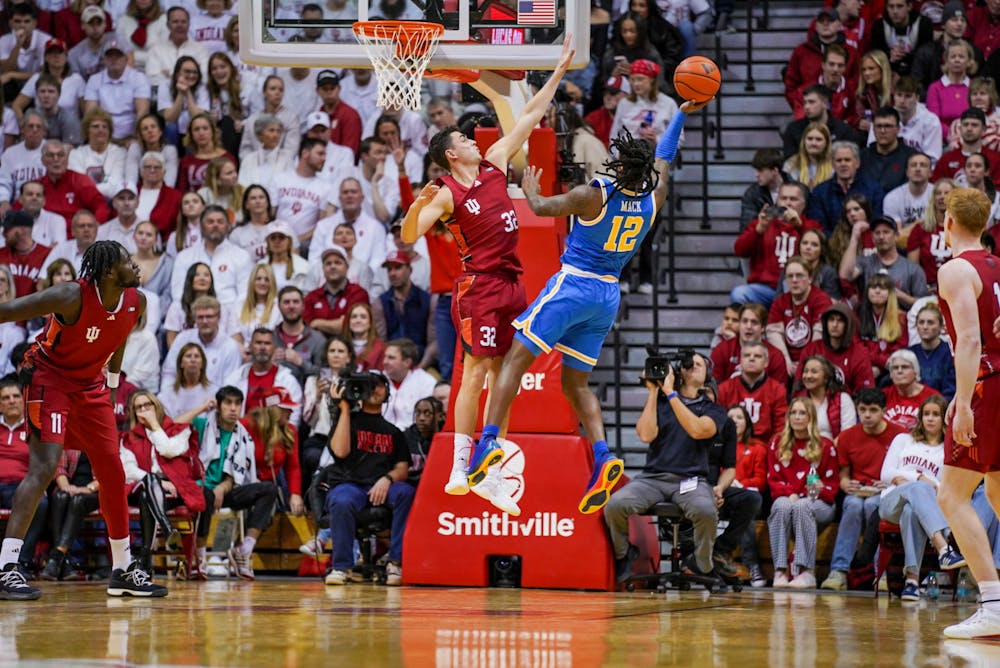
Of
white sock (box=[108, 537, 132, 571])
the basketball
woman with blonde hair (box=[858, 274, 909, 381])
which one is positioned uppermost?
the basketball

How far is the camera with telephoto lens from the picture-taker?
38.6ft

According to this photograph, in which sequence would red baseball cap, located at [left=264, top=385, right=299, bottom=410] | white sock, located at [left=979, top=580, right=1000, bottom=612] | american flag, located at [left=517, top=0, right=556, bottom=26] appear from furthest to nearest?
red baseball cap, located at [left=264, top=385, right=299, bottom=410]
american flag, located at [left=517, top=0, right=556, bottom=26]
white sock, located at [left=979, top=580, right=1000, bottom=612]

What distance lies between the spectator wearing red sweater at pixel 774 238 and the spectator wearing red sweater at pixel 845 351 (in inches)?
41.7

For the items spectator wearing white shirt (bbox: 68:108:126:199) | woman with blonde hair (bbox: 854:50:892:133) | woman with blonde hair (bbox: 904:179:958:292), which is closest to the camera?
woman with blonde hair (bbox: 904:179:958:292)

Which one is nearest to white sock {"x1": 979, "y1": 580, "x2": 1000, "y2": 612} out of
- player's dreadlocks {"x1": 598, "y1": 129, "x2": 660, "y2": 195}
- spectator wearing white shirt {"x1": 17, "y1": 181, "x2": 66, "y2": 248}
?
player's dreadlocks {"x1": 598, "y1": 129, "x2": 660, "y2": 195}

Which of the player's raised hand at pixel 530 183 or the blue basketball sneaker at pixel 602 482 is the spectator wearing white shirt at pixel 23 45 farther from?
the blue basketball sneaker at pixel 602 482

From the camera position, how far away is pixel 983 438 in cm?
733

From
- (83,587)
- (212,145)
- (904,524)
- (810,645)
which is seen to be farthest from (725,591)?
(212,145)

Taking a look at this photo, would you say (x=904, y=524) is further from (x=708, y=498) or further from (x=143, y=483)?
(x=143, y=483)

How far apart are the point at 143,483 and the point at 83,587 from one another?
1.14 meters

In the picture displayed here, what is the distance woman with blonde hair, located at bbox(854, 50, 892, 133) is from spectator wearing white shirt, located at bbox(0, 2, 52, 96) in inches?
368

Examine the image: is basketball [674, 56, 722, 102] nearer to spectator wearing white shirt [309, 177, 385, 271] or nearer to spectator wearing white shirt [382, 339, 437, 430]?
spectator wearing white shirt [382, 339, 437, 430]

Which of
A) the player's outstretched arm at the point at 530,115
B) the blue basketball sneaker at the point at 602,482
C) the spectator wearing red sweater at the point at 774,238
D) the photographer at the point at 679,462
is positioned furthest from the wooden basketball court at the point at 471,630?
the spectator wearing red sweater at the point at 774,238

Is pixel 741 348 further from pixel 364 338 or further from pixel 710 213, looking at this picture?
pixel 364 338
